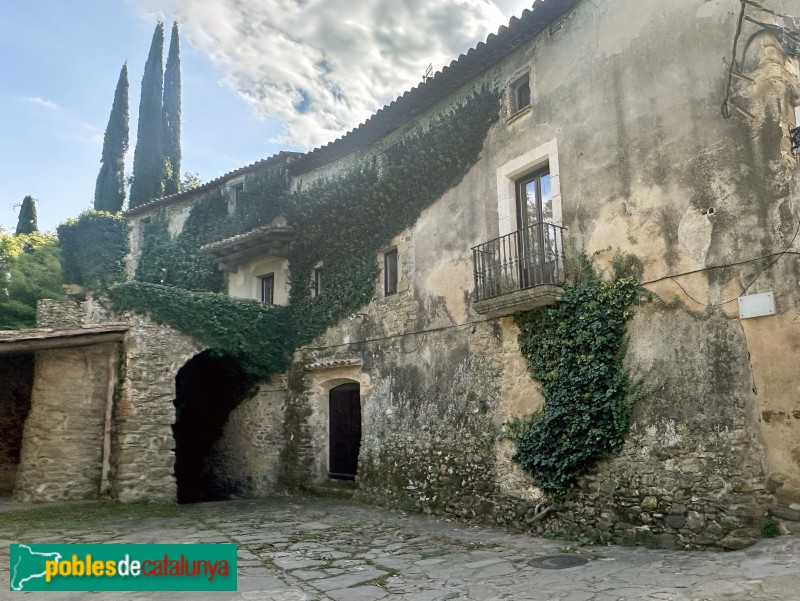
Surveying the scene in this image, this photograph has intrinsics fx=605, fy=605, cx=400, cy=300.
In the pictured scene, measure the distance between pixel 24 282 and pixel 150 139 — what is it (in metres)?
11.3

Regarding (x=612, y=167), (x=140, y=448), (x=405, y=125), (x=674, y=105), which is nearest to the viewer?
(x=674, y=105)

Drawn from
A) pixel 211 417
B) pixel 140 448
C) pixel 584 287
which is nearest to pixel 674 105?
pixel 584 287

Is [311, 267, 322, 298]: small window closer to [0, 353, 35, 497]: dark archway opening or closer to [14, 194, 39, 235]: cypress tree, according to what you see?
[0, 353, 35, 497]: dark archway opening

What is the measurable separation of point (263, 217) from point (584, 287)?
34.0 feet

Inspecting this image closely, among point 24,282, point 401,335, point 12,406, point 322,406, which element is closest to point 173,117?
point 24,282

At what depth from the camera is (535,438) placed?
911 centimetres

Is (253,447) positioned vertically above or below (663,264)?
below

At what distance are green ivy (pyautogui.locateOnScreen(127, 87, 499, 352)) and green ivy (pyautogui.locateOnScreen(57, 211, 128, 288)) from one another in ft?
9.64

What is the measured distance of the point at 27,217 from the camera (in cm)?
3108

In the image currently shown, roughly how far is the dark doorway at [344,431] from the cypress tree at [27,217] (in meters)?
24.5

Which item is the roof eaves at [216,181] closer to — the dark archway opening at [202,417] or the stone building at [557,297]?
the stone building at [557,297]

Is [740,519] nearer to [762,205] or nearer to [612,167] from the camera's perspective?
[762,205]

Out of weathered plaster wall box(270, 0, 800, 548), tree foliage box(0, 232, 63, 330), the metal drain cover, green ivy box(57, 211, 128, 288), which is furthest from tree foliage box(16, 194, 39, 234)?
the metal drain cover

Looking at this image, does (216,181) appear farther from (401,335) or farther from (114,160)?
(114,160)
